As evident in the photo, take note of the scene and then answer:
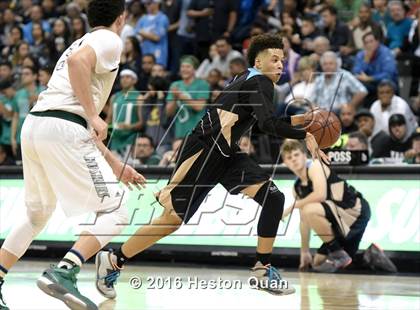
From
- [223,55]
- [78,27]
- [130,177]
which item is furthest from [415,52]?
[130,177]

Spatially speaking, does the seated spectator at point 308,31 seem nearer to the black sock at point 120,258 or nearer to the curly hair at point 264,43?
the curly hair at point 264,43

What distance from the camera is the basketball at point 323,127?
8227 millimetres

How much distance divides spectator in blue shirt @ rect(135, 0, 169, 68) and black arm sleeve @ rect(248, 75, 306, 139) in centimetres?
967

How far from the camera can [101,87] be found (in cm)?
670

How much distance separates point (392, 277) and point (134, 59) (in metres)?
7.67

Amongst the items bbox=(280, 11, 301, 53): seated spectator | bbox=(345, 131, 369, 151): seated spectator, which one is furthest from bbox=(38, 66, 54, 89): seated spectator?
bbox=(345, 131, 369, 151): seated spectator

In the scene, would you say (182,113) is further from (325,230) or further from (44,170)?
(44,170)

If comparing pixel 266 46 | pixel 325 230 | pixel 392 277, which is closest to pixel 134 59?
pixel 325 230

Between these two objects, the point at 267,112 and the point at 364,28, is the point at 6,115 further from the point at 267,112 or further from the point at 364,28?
the point at 267,112

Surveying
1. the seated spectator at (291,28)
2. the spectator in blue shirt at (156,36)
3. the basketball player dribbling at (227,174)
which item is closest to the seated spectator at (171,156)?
the seated spectator at (291,28)

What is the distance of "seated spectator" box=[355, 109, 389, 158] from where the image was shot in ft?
43.5

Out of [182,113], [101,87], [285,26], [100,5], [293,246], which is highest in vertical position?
[100,5]

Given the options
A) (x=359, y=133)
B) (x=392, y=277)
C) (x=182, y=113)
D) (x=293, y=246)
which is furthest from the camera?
(x=182, y=113)

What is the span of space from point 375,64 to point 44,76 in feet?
19.0
